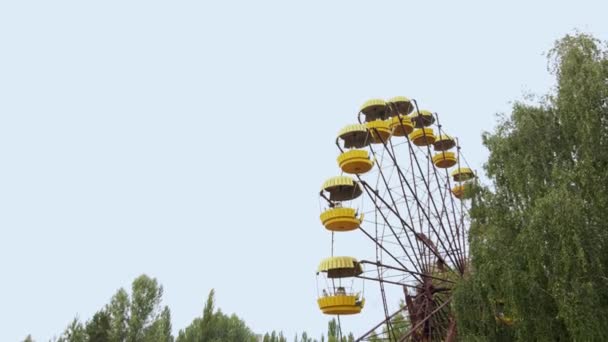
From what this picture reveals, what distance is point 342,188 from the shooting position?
18281 millimetres

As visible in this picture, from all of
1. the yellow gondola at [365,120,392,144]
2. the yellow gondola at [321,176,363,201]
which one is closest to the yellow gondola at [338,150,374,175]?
the yellow gondola at [321,176,363,201]

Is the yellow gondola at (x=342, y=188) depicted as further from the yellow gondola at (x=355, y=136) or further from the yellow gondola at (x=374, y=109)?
the yellow gondola at (x=374, y=109)

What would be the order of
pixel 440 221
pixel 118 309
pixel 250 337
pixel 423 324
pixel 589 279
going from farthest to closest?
pixel 250 337, pixel 118 309, pixel 440 221, pixel 423 324, pixel 589 279

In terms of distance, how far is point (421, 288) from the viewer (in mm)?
17203

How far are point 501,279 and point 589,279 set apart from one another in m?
1.67

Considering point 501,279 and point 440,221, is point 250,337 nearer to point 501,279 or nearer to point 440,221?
point 440,221

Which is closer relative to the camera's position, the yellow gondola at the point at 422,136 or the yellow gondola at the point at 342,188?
the yellow gondola at the point at 342,188

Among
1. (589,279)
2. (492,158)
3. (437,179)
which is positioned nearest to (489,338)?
(589,279)

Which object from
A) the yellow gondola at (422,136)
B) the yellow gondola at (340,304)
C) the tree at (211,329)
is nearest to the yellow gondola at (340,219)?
the yellow gondola at (340,304)

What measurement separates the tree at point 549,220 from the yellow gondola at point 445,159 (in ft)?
33.9

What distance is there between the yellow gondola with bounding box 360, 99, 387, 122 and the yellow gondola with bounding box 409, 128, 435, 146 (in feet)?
7.05

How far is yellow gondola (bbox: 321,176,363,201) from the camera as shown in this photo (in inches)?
682

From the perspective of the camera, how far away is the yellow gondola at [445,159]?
74.0 feet

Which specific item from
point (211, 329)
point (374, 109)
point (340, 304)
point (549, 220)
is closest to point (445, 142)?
point (374, 109)
